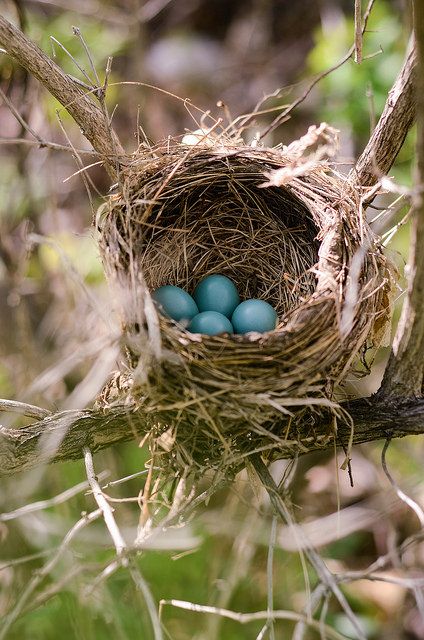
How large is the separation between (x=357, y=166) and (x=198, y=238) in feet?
1.64

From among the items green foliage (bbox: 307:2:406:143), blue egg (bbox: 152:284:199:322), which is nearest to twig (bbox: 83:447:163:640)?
blue egg (bbox: 152:284:199:322)

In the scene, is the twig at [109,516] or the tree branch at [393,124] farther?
the tree branch at [393,124]

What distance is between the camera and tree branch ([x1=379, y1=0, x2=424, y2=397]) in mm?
1070

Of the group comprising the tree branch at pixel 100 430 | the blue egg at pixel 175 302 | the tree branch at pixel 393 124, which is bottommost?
the tree branch at pixel 100 430

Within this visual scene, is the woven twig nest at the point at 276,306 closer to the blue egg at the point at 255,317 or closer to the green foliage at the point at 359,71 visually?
the blue egg at the point at 255,317

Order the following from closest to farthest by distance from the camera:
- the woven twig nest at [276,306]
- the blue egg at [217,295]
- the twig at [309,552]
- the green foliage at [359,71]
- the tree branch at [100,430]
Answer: the twig at [309,552] < the woven twig nest at [276,306] < the tree branch at [100,430] < the blue egg at [217,295] < the green foliage at [359,71]

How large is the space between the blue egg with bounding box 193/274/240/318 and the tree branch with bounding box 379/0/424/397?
1.81 ft

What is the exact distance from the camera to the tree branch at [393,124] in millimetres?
1484

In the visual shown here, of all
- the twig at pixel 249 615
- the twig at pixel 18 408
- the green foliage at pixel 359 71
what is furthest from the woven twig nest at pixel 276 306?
the green foliage at pixel 359 71

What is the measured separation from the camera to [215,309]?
1925 mm

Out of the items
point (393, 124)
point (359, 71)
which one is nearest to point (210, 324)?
point (393, 124)

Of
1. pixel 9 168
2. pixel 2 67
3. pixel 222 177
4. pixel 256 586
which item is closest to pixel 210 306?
pixel 222 177

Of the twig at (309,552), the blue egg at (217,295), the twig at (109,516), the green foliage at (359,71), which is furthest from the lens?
the green foliage at (359,71)

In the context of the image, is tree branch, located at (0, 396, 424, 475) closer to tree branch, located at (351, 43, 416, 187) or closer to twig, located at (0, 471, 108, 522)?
twig, located at (0, 471, 108, 522)
